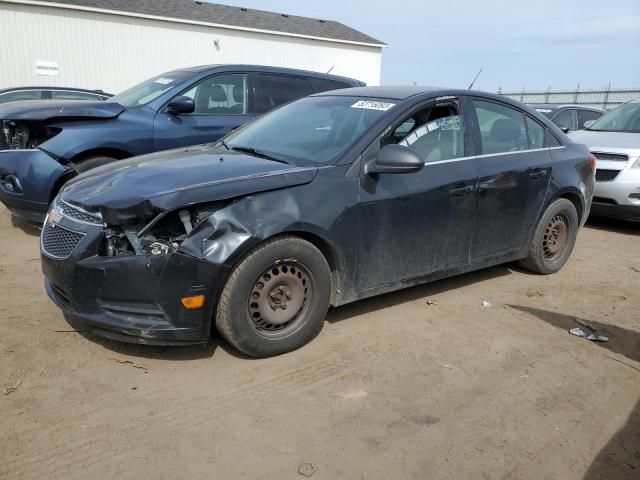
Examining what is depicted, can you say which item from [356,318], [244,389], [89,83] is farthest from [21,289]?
[89,83]

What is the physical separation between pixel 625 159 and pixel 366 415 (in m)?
6.12

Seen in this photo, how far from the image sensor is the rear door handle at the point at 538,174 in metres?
4.77

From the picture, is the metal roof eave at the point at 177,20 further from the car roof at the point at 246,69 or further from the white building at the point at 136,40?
the car roof at the point at 246,69

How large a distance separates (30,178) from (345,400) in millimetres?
4056

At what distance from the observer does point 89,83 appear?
19.1 meters

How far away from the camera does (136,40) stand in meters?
19.8

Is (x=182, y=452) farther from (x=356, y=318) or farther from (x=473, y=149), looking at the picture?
(x=473, y=149)

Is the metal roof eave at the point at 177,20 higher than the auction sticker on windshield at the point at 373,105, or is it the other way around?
the metal roof eave at the point at 177,20

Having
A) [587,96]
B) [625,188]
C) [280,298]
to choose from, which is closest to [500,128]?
[280,298]

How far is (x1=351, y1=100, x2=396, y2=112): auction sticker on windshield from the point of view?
159 inches

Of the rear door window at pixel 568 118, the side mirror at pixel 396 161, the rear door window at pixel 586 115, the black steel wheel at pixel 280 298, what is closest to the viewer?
the black steel wheel at pixel 280 298

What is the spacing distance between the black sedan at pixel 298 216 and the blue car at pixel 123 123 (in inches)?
68.1

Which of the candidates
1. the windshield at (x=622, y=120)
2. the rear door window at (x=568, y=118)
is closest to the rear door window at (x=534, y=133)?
the windshield at (x=622, y=120)

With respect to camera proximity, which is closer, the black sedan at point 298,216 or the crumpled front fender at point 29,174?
the black sedan at point 298,216
